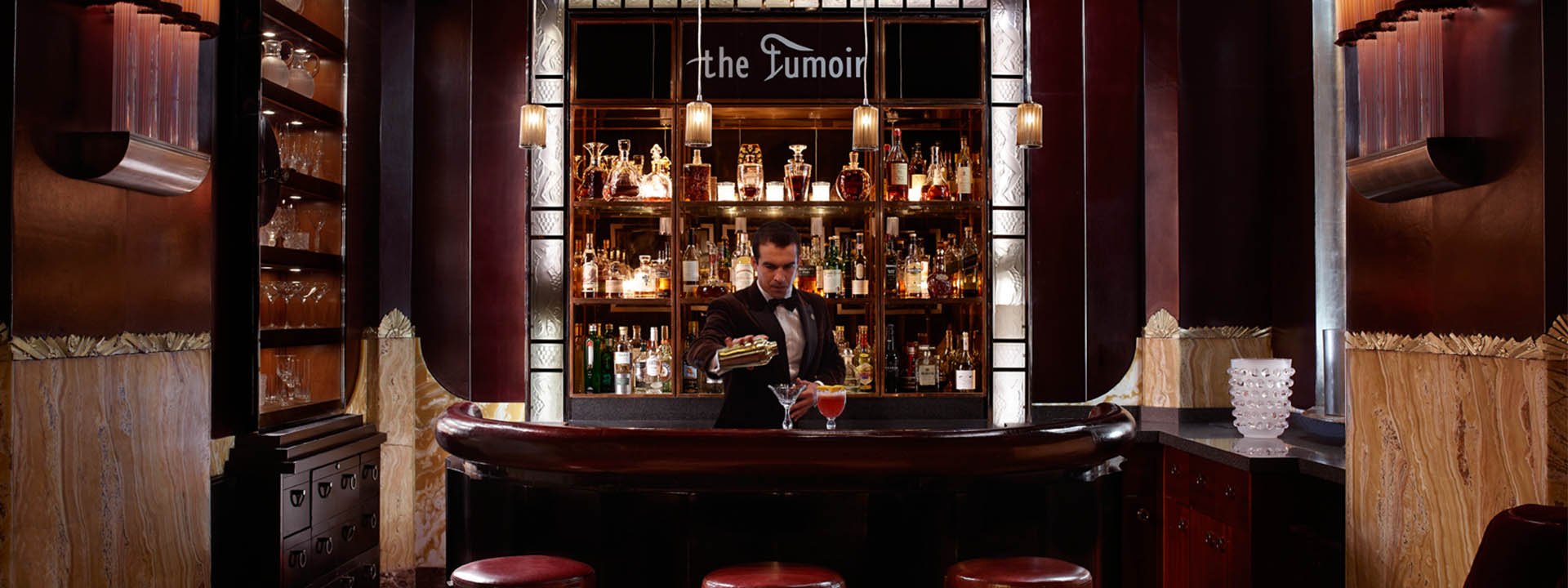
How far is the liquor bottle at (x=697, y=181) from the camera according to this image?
5.18 metres

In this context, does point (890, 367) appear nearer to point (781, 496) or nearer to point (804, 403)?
point (804, 403)

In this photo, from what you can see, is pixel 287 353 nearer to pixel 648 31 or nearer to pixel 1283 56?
pixel 648 31

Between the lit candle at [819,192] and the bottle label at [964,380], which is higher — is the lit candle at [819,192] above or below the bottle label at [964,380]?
above

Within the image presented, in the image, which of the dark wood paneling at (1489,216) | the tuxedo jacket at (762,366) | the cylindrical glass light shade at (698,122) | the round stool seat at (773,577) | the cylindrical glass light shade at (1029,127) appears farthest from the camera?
the cylindrical glass light shade at (1029,127)

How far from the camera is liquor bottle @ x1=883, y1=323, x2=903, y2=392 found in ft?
17.4

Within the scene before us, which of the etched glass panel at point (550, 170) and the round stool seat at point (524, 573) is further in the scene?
the etched glass panel at point (550, 170)

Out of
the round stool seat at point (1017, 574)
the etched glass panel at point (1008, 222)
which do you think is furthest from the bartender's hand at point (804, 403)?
the etched glass panel at point (1008, 222)

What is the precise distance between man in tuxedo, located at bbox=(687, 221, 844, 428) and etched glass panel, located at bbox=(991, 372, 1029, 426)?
3.67 feet

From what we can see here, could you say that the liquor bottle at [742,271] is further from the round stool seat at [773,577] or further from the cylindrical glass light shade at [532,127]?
the round stool seat at [773,577]

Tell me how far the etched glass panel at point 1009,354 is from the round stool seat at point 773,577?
8.65ft

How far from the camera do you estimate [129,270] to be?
3131 millimetres

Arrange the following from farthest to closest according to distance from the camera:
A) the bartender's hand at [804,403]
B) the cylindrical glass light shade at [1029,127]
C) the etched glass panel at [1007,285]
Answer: the etched glass panel at [1007,285], the cylindrical glass light shade at [1029,127], the bartender's hand at [804,403]

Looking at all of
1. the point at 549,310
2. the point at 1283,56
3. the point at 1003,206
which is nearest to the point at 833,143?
the point at 1003,206

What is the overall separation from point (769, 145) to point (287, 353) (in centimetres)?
246
